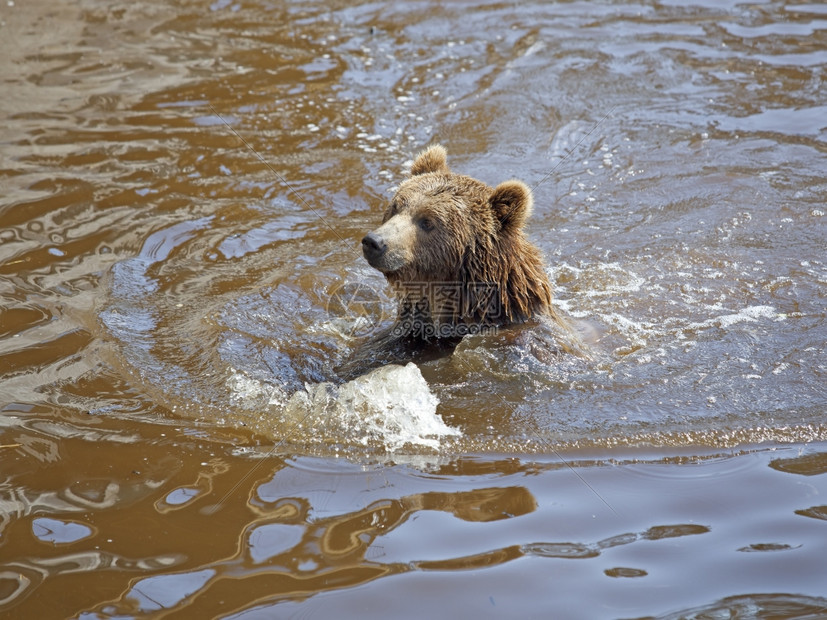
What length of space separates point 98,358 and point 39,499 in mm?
1493

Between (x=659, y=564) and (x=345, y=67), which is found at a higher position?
(x=345, y=67)

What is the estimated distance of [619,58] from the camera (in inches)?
427

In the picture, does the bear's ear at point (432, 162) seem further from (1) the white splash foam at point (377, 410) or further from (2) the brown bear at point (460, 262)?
(1) the white splash foam at point (377, 410)

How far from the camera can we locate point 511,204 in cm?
552

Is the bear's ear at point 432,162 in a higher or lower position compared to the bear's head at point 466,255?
higher

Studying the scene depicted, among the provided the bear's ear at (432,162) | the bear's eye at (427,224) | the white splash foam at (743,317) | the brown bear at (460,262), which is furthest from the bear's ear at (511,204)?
the white splash foam at (743,317)

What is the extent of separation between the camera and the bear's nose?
17.0 feet

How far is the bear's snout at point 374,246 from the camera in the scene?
5184 millimetres

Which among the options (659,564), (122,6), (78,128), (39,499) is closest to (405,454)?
(659,564)

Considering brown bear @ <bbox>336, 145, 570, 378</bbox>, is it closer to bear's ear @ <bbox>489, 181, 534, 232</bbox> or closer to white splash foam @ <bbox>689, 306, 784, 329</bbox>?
bear's ear @ <bbox>489, 181, 534, 232</bbox>

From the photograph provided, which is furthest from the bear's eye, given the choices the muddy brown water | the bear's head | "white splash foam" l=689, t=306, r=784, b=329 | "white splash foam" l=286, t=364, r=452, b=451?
"white splash foam" l=689, t=306, r=784, b=329

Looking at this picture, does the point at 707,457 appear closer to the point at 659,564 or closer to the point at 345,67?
the point at 659,564

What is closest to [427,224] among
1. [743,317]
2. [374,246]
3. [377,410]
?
[374,246]

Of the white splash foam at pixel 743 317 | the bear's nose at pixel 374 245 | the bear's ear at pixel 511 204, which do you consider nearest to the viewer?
the bear's nose at pixel 374 245
